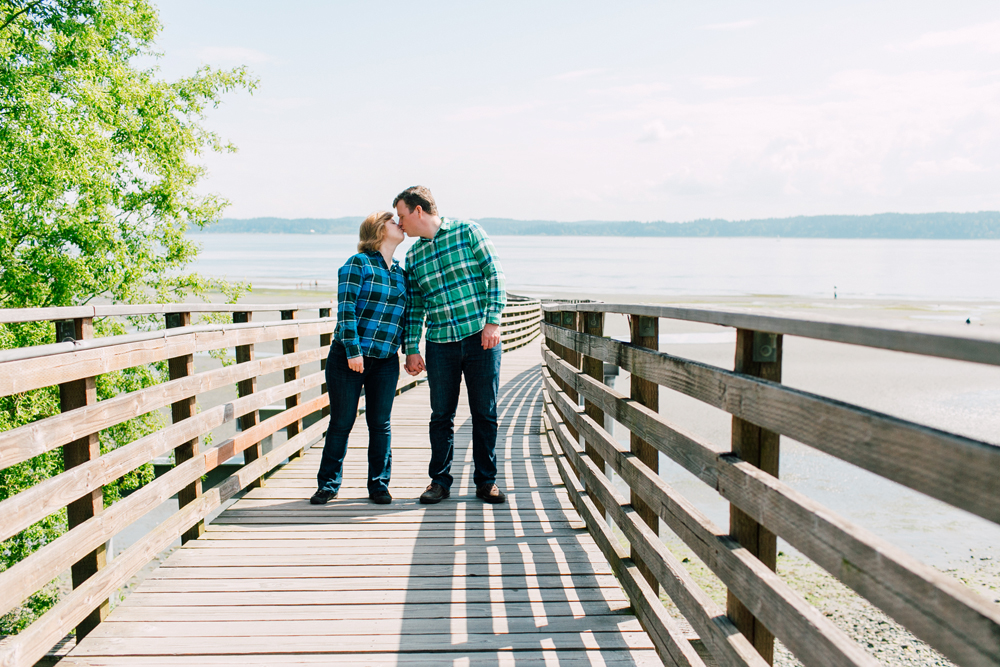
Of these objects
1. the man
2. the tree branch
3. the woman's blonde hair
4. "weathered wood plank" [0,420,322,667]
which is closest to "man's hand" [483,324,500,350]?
the man

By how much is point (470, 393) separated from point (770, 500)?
286 centimetres

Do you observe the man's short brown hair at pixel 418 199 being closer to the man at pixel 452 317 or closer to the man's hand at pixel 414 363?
the man at pixel 452 317

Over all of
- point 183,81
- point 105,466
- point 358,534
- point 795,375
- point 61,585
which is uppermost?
point 183,81

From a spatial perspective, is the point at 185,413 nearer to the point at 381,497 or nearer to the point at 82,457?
the point at 82,457

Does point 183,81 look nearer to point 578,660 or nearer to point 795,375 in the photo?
point 578,660

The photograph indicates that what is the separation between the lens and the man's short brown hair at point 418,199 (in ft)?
14.0

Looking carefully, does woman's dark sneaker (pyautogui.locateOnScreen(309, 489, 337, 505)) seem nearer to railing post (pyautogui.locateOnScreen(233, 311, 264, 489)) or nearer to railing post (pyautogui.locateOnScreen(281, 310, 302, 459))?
railing post (pyautogui.locateOnScreen(233, 311, 264, 489))

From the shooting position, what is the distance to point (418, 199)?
14.0 ft

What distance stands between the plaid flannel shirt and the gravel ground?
4921mm

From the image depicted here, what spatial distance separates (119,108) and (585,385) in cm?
1281

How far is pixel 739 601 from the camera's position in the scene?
2.06 meters

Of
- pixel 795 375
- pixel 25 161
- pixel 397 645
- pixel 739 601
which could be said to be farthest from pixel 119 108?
pixel 795 375

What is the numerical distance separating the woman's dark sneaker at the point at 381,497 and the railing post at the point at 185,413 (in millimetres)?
1031

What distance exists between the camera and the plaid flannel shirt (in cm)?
430
